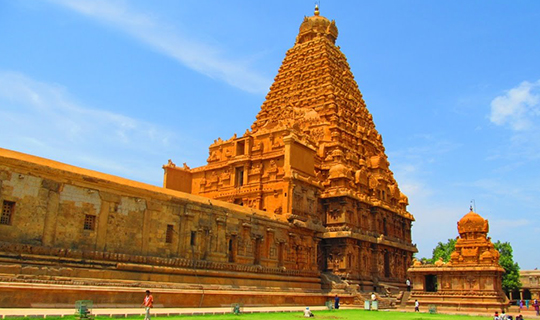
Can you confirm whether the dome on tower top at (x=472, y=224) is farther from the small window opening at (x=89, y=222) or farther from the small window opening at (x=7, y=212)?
the small window opening at (x=7, y=212)

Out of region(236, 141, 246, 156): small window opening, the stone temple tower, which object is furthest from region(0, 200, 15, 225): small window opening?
region(236, 141, 246, 156): small window opening

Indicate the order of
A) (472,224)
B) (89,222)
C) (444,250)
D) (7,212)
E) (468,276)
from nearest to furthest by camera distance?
(7,212)
(89,222)
(468,276)
(472,224)
(444,250)

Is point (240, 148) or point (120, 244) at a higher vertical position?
point (240, 148)

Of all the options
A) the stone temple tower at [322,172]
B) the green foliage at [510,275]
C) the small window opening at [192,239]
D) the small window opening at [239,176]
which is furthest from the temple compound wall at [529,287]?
the small window opening at [192,239]

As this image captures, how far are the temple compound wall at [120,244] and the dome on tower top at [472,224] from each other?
14.9 metres

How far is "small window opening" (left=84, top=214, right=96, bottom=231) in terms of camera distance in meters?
22.8

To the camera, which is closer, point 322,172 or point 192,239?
point 192,239

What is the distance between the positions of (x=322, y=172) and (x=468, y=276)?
16509 mm

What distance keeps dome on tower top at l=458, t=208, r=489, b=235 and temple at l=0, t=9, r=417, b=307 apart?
8.76m

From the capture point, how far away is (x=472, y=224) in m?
38.4

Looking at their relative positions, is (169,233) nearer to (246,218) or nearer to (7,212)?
(246,218)

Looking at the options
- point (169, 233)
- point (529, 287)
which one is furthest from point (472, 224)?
point (529, 287)

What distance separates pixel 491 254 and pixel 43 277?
30.4 m

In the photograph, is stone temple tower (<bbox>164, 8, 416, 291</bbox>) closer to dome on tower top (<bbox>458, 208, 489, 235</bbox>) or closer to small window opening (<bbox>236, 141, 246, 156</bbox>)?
small window opening (<bbox>236, 141, 246, 156</bbox>)
